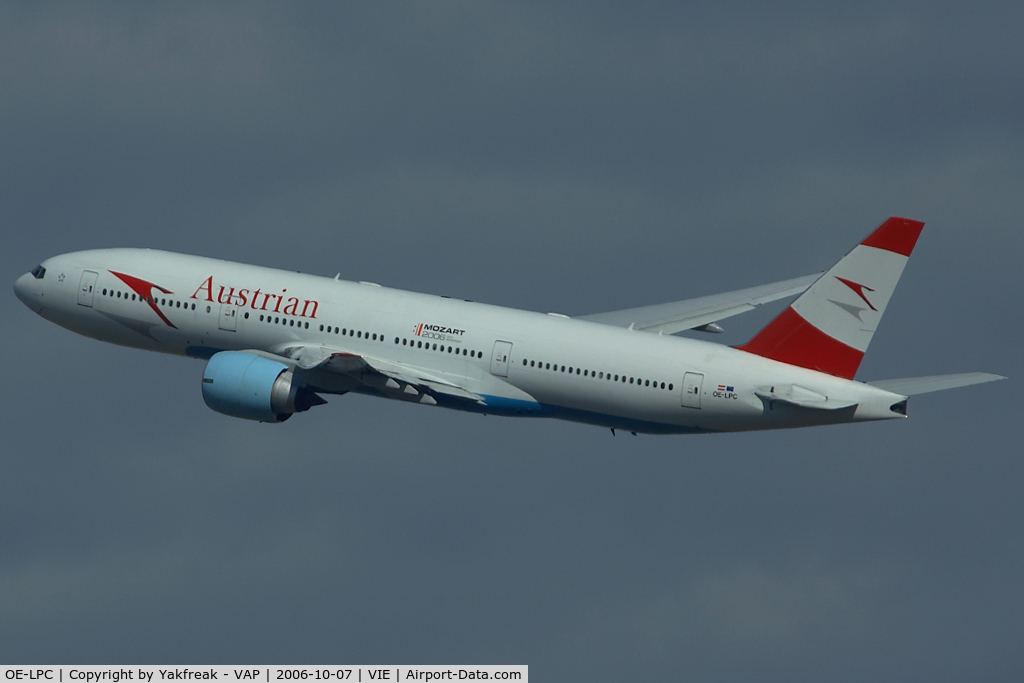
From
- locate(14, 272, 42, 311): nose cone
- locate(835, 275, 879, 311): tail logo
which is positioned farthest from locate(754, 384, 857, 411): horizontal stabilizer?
locate(14, 272, 42, 311): nose cone

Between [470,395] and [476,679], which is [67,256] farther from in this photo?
[476,679]

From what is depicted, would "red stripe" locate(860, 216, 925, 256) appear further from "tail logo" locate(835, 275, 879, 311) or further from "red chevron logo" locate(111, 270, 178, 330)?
"red chevron logo" locate(111, 270, 178, 330)

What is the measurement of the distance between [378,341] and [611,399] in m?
10.7

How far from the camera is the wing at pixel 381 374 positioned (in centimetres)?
7856

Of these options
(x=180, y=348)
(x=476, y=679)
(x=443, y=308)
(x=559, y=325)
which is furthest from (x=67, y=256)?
(x=476, y=679)

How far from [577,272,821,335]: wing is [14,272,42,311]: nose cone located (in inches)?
1013

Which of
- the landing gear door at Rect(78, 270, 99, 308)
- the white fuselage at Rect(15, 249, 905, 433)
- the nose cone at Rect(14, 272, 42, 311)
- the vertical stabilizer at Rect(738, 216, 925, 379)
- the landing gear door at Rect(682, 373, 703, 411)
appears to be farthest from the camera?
the nose cone at Rect(14, 272, 42, 311)

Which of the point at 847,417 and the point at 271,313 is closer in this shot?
the point at 847,417

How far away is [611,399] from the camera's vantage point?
7762 cm

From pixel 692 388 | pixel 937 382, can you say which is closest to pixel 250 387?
pixel 692 388

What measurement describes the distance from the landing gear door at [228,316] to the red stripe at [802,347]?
22563mm

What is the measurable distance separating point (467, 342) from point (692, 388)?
10.1 meters

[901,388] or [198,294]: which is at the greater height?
[198,294]

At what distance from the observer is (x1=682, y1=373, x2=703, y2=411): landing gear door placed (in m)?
76.8
